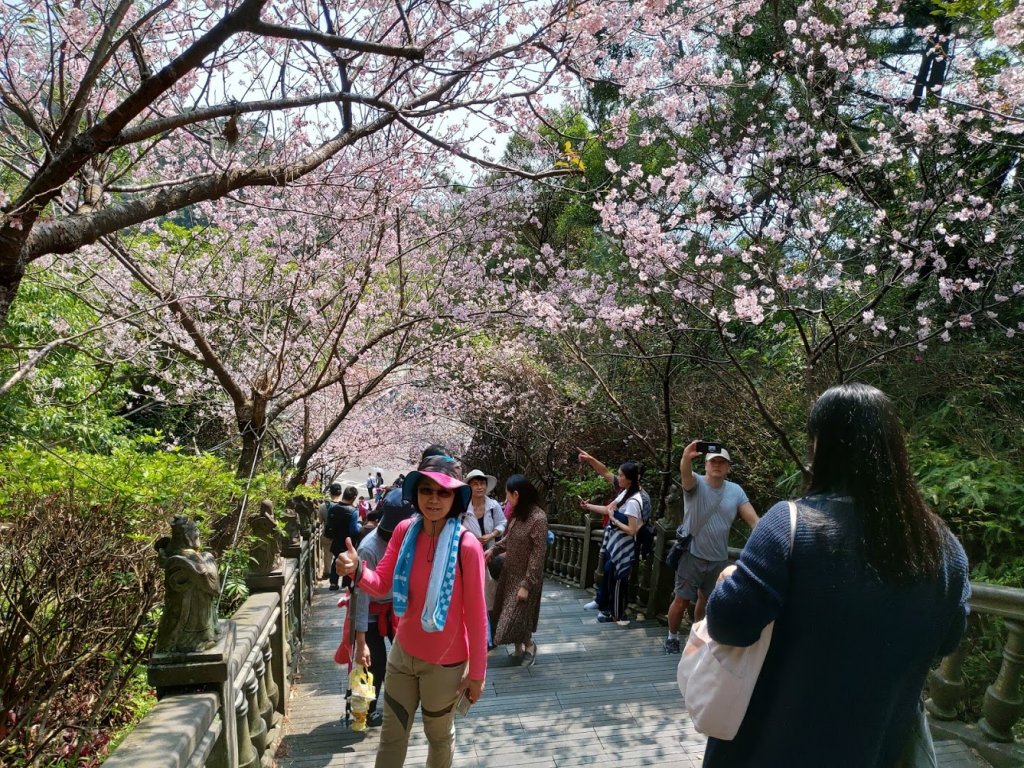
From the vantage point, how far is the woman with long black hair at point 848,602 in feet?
5.45

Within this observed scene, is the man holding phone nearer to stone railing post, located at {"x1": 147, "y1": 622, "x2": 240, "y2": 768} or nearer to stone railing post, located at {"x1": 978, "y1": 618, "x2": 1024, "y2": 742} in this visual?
stone railing post, located at {"x1": 978, "y1": 618, "x2": 1024, "y2": 742}

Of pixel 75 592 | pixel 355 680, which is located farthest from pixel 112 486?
pixel 355 680

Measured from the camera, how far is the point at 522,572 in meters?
5.74

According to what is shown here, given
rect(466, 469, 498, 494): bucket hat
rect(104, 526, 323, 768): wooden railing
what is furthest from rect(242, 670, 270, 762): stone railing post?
rect(466, 469, 498, 494): bucket hat

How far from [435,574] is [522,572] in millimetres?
2767

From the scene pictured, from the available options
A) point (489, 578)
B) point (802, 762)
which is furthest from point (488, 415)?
point (802, 762)

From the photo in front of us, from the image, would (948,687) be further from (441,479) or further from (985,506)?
(985,506)

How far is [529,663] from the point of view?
5637 mm

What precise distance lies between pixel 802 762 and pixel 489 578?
4.57 meters

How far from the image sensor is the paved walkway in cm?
390

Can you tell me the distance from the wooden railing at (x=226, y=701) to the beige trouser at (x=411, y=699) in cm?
59

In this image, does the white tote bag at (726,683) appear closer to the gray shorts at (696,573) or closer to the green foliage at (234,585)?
the green foliage at (234,585)

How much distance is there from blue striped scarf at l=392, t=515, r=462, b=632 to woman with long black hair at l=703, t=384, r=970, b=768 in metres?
1.51

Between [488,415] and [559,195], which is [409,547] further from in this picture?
[559,195]
